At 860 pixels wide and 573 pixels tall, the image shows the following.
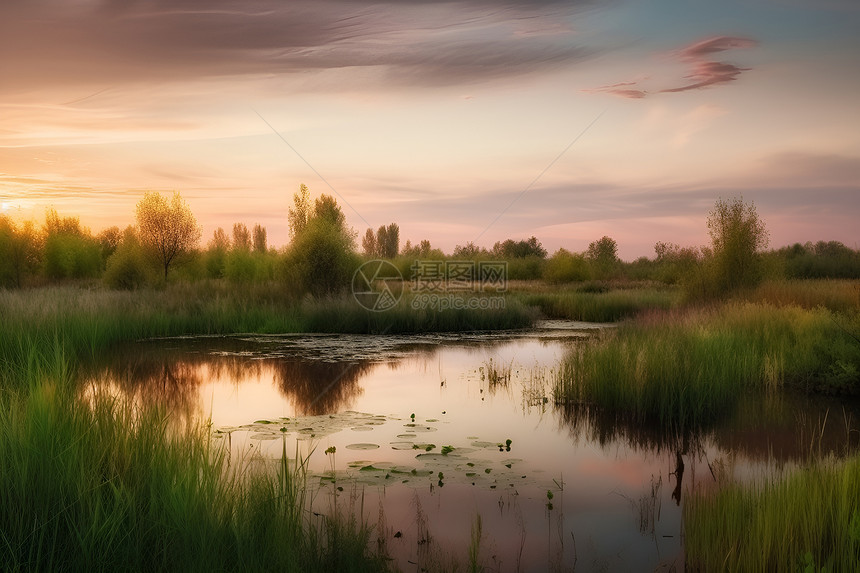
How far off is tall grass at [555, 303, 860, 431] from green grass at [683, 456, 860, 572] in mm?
4267

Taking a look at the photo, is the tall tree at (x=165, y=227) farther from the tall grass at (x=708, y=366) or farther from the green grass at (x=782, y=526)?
the green grass at (x=782, y=526)

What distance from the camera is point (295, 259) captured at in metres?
27.9

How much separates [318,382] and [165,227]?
21.8 meters

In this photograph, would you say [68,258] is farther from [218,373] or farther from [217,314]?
[218,373]

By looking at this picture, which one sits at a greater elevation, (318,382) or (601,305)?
(601,305)

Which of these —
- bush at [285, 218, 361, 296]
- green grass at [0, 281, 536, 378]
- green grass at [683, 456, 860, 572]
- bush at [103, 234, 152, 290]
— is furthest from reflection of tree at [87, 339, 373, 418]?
bush at [103, 234, 152, 290]

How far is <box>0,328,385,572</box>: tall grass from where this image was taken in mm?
4156

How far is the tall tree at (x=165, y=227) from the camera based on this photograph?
102 ft

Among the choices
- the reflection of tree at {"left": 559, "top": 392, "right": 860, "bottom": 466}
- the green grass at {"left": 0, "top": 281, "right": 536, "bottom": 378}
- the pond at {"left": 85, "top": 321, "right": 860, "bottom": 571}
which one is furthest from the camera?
the green grass at {"left": 0, "top": 281, "right": 536, "bottom": 378}

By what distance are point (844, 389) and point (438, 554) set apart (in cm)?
1017

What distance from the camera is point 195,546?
4.24 metres

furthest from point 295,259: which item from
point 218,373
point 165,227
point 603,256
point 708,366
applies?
point 603,256

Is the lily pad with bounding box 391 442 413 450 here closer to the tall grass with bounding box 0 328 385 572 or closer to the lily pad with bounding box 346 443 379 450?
the lily pad with bounding box 346 443 379 450

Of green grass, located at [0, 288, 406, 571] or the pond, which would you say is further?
the pond
